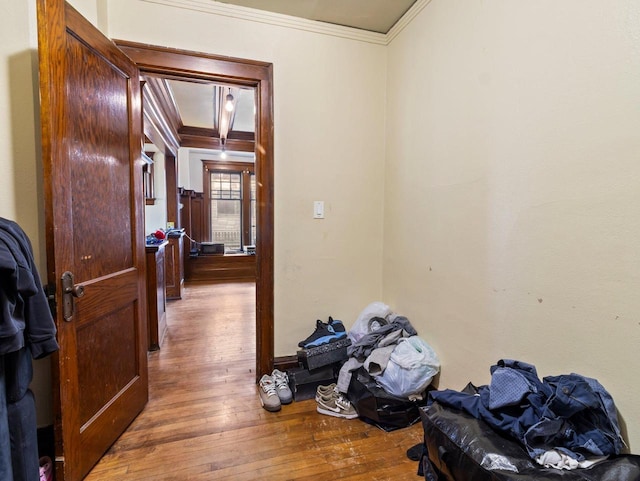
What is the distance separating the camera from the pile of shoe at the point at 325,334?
7.39ft

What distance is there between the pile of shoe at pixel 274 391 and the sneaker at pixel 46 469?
1053 mm

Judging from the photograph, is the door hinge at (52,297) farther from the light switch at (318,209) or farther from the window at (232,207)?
the window at (232,207)

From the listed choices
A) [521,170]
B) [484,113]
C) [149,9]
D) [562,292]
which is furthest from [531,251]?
[149,9]

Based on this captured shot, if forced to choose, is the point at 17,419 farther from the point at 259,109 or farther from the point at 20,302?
the point at 259,109

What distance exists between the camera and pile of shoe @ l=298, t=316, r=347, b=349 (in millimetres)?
2254

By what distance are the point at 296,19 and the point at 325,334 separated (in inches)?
90.7

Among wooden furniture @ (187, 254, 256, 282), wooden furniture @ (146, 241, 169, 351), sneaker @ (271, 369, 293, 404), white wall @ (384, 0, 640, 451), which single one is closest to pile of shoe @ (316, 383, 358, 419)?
sneaker @ (271, 369, 293, 404)

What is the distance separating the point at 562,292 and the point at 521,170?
552 mm

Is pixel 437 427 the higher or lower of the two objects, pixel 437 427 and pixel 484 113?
the lower

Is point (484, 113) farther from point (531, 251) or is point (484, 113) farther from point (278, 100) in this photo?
point (278, 100)

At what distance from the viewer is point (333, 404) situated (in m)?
2.01

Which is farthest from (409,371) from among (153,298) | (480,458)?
(153,298)

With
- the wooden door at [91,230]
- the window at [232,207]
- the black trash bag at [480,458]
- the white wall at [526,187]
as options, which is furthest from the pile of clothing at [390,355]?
A: the window at [232,207]

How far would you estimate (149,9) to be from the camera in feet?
6.54
